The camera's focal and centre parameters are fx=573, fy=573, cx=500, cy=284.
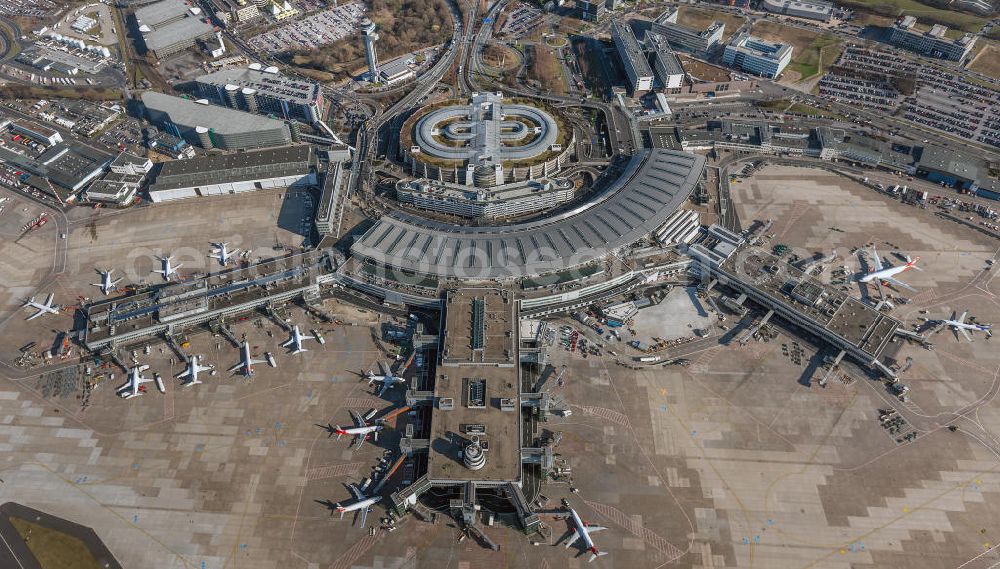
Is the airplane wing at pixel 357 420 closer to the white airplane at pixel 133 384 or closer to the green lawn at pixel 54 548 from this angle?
the white airplane at pixel 133 384

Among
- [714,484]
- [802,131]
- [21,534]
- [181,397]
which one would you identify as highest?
[802,131]

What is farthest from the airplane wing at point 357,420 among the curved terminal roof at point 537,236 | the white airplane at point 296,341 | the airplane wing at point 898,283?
the airplane wing at point 898,283

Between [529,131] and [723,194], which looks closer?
[723,194]

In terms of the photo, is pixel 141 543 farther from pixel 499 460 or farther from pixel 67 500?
pixel 499 460

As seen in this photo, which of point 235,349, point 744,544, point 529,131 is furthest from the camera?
point 529,131

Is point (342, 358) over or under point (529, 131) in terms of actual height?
under

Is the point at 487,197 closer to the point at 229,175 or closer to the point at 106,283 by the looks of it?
the point at 229,175

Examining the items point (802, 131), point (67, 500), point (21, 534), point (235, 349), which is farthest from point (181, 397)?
point (802, 131)
